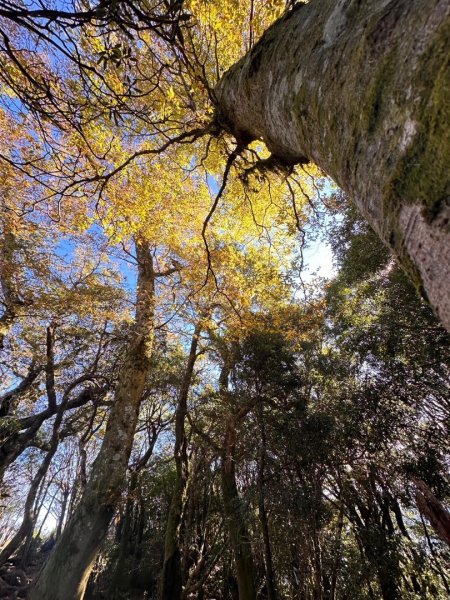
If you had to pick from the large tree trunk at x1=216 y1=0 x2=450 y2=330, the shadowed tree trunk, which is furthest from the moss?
the shadowed tree trunk

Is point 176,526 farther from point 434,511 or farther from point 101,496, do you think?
point 434,511

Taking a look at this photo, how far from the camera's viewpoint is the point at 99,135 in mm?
3822

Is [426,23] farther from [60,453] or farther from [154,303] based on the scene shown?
[60,453]

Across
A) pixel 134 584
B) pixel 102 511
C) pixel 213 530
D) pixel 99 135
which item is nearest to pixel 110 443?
pixel 102 511

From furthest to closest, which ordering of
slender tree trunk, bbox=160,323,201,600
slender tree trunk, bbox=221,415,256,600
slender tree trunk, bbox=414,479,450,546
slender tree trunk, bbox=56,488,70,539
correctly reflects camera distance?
slender tree trunk, bbox=56,488,70,539
slender tree trunk, bbox=221,415,256,600
slender tree trunk, bbox=160,323,201,600
slender tree trunk, bbox=414,479,450,546

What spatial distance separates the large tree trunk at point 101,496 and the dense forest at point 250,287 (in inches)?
1.2

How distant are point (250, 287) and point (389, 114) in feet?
15.5

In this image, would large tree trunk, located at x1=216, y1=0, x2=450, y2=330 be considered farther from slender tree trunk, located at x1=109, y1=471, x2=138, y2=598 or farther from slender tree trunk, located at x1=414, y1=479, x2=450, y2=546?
slender tree trunk, located at x1=109, y1=471, x2=138, y2=598

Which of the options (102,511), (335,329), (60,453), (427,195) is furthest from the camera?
(60,453)

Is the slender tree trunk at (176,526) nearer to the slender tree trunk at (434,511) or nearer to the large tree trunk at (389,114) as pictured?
the slender tree trunk at (434,511)

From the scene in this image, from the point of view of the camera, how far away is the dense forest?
26.8 inches

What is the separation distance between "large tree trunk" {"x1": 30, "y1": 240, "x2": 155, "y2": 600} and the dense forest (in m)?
0.03

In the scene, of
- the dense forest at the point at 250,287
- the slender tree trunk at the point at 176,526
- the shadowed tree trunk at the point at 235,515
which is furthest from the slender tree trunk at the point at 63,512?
the shadowed tree trunk at the point at 235,515

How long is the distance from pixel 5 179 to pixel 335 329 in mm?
7881
